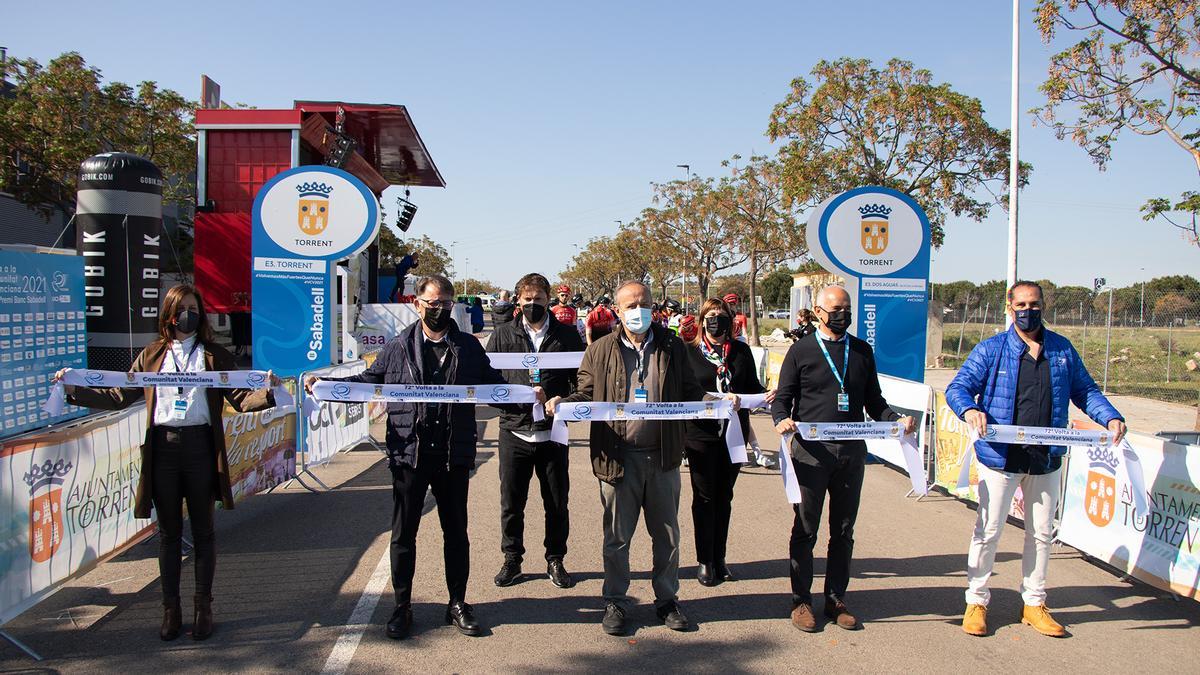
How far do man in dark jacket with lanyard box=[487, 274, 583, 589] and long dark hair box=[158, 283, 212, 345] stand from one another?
71.4 inches

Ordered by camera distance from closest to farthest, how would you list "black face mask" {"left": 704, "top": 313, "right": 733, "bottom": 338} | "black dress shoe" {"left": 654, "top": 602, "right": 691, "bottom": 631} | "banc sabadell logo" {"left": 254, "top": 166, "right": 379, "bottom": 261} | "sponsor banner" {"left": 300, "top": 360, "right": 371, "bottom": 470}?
"black dress shoe" {"left": 654, "top": 602, "right": 691, "bottom": 631} < "black face mask" {"left": 704, "top": 313, "right": 733, "bottom": 338} < "sponsor banner" {"left": 300, "top": 360, "right": 371, "bottom": 470} < "banc sabadell logo" {"left": 254, "top": 166, "right": 379, "bottom": 261}

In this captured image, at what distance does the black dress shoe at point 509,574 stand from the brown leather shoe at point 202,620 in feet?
5.67

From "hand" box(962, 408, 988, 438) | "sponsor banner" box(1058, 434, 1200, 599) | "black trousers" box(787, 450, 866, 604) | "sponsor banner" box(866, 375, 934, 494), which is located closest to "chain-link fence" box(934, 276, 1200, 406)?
"sponsor banner" box(866, 375, 934, 494)

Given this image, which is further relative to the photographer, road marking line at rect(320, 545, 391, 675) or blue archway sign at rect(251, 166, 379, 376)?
blue archway sign at rect(251, 166, 379, 376)

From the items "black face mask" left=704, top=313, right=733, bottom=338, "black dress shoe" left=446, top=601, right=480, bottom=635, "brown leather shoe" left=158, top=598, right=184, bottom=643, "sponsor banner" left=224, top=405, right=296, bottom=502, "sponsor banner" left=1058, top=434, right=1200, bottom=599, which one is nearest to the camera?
"brown leather shoe" left=158, top=598, right=184, bottom=643

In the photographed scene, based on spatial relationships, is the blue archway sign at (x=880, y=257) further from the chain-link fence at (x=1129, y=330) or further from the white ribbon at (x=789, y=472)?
the chain-link fence at (x=1129, y=330)

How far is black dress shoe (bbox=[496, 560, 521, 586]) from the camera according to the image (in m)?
5.20

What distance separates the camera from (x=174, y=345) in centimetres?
452

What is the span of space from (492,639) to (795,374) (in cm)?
232

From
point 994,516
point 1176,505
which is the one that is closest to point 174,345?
point 994,516

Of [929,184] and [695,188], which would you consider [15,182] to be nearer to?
[929,184]

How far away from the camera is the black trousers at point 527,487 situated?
5.21 m

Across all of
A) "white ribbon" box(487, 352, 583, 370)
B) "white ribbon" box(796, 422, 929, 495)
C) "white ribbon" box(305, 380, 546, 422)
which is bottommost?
"white ribbon" box(796, 422, 929, 495)

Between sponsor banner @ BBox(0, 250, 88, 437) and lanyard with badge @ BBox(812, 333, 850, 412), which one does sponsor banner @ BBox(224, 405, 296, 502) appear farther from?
lanyard with badge @ BBox(812, 333, 850, 412)
